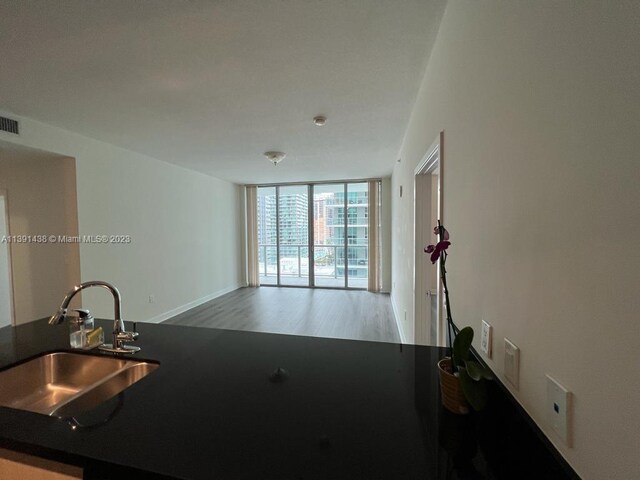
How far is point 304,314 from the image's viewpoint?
15.3ft

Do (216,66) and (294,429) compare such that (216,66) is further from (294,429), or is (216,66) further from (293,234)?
(293,234)

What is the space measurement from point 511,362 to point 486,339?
17 cm

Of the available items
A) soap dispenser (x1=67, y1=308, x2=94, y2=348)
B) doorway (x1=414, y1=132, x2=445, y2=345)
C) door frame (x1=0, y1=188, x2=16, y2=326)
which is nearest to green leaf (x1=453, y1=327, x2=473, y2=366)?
doorway (x1=414, y1=132, x2=445, y2=345)

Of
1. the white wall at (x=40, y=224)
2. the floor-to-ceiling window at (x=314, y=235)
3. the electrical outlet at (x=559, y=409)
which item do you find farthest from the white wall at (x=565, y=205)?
the floor-to-ceiling window at (x=314, y=235)

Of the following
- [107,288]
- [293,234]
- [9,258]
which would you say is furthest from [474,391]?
[293,234]

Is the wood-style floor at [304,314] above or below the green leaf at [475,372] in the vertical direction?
below

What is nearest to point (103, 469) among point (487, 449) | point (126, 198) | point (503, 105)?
point (487, 449)

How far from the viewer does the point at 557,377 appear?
607mm

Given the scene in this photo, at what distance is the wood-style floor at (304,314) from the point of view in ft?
12.9

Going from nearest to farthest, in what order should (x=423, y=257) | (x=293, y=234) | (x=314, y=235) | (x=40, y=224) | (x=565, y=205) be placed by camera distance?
(x=565, y=205) → (x=423, y=257) → (x=40, y=224) → (x=314, y=235) → (x=293, y=234)

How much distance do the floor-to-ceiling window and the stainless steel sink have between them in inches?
217

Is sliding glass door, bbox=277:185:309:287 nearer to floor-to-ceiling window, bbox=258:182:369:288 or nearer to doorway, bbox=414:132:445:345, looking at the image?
floor-to-ceiling window, bbox=258:182:369:288

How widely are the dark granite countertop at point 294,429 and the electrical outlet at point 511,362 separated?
70 mm

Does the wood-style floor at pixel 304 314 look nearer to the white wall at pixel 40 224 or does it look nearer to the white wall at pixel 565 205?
the white wall at pixel 40 224
